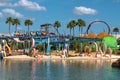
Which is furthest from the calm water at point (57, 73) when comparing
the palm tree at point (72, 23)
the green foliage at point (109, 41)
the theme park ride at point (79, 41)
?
the palm tree at point (72, 23)

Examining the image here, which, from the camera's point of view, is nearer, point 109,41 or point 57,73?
point 57,73

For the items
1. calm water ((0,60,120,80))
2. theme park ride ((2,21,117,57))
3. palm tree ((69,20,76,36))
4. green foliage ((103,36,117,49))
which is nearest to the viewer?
calm water ((0,60,120,80))

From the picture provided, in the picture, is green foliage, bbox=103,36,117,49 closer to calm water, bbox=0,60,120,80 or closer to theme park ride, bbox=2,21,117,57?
theme park ride, bbox=2,21,117,57

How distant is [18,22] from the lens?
166 meters

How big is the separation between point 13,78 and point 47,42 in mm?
76902

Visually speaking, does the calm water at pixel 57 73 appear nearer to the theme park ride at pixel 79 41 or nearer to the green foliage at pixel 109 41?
the theme park ride at pixel 79 41

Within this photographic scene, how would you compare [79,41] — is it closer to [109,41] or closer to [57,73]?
[109,41]

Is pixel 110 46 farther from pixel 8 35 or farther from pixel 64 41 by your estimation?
pixel 8 35

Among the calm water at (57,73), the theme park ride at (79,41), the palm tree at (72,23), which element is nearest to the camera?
the calm water at (57,73)

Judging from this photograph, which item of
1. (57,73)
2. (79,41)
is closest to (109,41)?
(79,41)

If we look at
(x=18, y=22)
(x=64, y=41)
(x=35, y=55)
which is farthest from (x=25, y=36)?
(x=18, y=22)

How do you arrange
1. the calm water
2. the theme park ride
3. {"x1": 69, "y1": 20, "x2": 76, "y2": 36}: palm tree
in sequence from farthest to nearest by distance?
{"x1": 69, "y1": 20, "x2": 76, "y2": 36}: palm tree < the theme park ride < the calm water

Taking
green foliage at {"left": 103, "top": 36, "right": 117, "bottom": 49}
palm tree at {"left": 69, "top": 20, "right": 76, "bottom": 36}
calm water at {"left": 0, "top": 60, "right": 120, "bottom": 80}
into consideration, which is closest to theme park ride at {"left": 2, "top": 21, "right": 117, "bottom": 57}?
green foliage at {"left": 103, "top": 36, "right": 117, "bottom": 49}

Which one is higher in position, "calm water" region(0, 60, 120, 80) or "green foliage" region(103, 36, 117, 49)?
Answer: "green foliage" region(103, 36, 117, 49)
